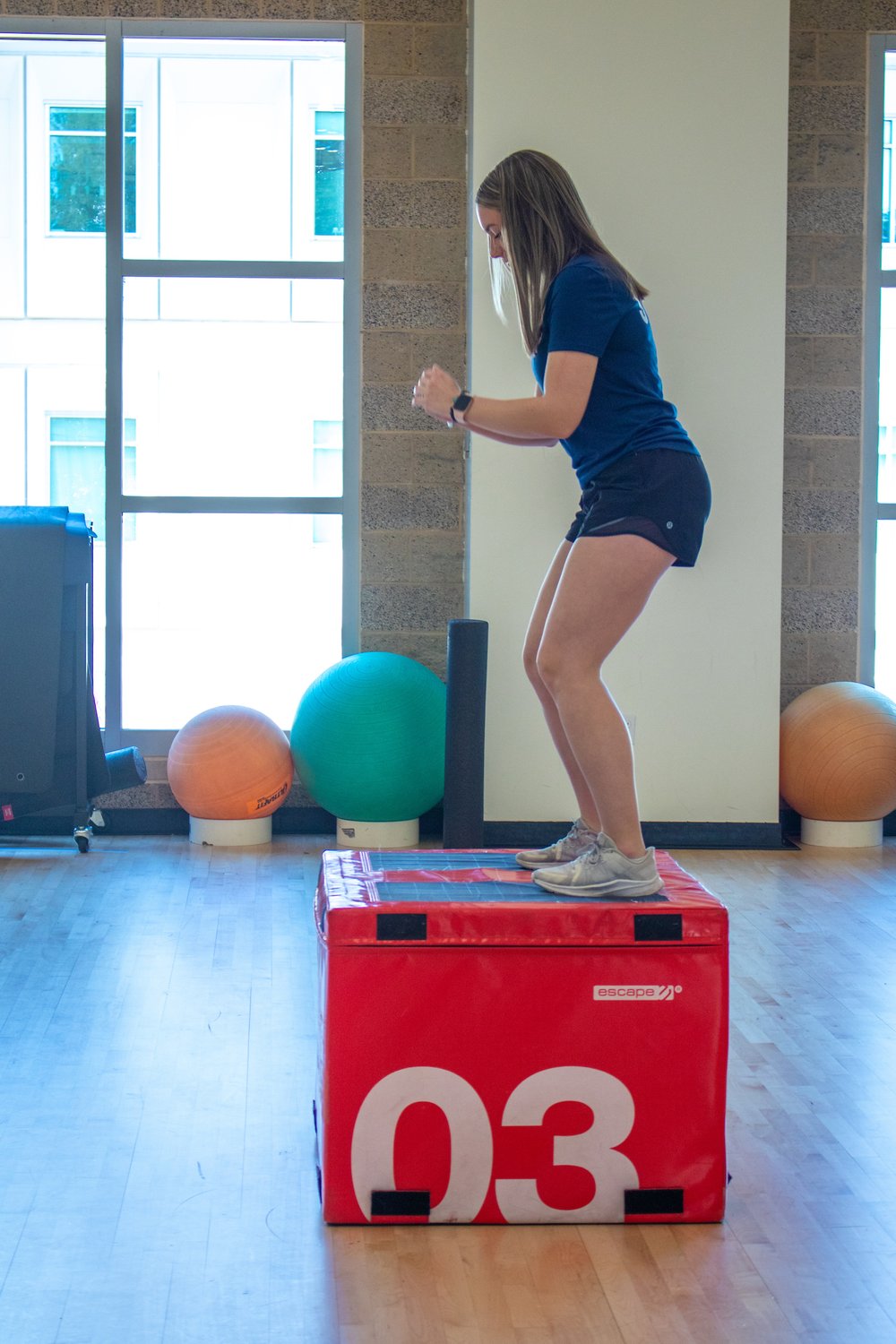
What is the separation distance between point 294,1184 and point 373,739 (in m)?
2.35

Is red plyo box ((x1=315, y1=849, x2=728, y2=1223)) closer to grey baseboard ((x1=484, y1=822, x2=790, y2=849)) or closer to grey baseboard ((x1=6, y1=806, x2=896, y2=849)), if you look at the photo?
grey baseboard ((x1=6, y1=806, x2=896, y2=849))

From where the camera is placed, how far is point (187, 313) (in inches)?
190

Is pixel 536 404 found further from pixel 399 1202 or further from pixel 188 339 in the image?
pixel 188 339

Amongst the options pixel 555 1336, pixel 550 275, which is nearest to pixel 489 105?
pixel 550 275

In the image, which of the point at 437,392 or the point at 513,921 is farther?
the point at 437,392

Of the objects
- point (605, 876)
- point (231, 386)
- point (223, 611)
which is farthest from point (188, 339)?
point (605, 876)

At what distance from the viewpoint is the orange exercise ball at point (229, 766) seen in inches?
174

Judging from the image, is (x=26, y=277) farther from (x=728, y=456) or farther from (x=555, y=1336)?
(x=555, y=1336)

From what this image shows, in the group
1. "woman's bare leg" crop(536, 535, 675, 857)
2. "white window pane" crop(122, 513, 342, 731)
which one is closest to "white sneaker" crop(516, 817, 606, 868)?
"woman's bare leg" crop(536, 535, 675, 857)

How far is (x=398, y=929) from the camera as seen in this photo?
183 cm

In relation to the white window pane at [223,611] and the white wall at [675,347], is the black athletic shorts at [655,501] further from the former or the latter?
the white window pane at [223,611]

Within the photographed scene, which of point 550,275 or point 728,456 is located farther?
point 728,456

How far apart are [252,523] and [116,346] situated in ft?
2.51

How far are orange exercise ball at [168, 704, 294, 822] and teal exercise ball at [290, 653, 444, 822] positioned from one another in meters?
0.10
